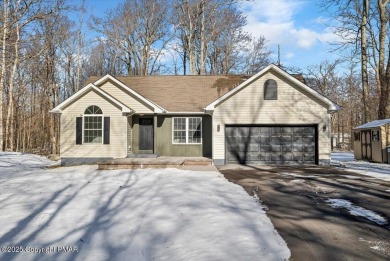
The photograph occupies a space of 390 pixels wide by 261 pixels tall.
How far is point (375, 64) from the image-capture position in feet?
95.1

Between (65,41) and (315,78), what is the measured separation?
29.2 metres

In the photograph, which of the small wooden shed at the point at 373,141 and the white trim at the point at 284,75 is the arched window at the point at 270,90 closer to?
the white trim at the point at 284,75

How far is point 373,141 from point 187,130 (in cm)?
1062

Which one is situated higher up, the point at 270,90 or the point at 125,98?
the point at 270,90

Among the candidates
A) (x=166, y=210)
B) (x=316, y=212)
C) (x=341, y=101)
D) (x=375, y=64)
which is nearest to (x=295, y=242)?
(x=316, y=212)

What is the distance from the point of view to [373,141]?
1805 cm

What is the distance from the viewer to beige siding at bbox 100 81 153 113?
17.0 m

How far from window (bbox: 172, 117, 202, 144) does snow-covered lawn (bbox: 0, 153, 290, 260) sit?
8.11 metres

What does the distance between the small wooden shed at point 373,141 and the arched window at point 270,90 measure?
20.2 ft

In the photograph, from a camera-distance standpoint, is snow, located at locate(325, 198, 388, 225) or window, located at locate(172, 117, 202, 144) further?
window, located at locate(172, 117, 202, 144)

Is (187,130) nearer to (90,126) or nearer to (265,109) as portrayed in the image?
(265,109)

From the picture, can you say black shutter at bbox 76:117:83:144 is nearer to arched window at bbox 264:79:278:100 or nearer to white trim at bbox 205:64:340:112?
white trim at bbox 205:64:340:112

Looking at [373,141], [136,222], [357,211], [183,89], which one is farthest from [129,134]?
[373,141]

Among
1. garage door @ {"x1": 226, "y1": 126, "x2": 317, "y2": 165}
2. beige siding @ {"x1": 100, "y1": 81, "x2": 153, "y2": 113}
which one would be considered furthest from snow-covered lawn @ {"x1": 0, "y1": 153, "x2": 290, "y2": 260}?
beige siding @ {"x1": 100, "y1": 81, "x2": 153, "y2": 113}
